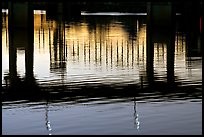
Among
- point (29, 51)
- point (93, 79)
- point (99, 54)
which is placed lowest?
point (93, 79)

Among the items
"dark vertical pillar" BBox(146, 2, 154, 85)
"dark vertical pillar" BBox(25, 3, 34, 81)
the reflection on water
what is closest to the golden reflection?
the reflection on water

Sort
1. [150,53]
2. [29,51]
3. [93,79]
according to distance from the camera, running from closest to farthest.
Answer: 1. [93,79]
2. [150,53]
3. [29,51]

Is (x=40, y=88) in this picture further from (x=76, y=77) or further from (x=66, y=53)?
(x=66, y=53)

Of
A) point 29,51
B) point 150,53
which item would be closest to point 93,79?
point 150,53

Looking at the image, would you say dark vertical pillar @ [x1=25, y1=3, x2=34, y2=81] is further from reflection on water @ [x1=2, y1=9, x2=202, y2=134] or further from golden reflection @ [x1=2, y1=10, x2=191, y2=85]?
golden reflection @ [x1=2, y1=10, x2=191, y2=85]

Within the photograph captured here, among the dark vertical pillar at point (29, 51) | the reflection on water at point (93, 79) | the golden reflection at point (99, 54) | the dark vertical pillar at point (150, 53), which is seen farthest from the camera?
the golden reflection at point (99, 54)

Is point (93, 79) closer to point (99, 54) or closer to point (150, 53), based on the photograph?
point (99, 54)

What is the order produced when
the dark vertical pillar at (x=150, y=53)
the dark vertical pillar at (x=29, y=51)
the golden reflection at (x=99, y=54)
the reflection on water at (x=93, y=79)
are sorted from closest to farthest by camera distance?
1. the reflection on water at (x=93, y=79)
2. the dark vertical pillar at (x=150, y=53)
3. the dark vertical pillar at (x=29, y=51)
4. the golden reflection at (x=99, y=54)

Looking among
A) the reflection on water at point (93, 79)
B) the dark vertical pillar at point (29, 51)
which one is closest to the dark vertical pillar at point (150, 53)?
the reflection on water at point (93, 79)

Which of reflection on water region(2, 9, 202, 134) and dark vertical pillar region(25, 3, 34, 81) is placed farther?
dark vertical pillar region(25, 3, 34, 81)

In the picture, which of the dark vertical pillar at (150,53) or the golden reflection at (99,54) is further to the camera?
the golden reflection at (99,54)

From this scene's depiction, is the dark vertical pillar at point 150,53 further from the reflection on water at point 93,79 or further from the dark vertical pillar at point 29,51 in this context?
the dark vertical pillar at point 29,51

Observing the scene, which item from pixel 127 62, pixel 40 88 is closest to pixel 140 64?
pixel 127 62

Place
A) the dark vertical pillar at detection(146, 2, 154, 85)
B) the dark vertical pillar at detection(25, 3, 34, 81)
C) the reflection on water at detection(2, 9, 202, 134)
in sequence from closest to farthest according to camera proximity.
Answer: the reflection on water at detection(2, 9, 202, 134), the dark vertical pillar at detection(146, 2, 154, 85), the dark vertical pillar at detection(25, 3, 34, 81)
